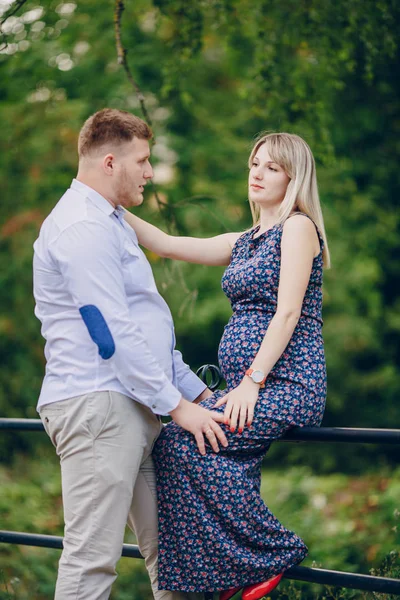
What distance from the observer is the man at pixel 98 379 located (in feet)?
7.74

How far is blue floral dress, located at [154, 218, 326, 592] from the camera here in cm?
243

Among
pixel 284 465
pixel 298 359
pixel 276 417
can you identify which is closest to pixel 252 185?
pixel 298 359

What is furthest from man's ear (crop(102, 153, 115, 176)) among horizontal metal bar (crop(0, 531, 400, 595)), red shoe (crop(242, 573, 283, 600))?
red shoe (crop(242, 573, 283, 600))

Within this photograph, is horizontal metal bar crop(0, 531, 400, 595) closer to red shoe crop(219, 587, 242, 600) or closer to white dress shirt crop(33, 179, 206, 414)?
red shoe crop(219, 587, 242, 600)

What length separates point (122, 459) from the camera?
2.38 meters

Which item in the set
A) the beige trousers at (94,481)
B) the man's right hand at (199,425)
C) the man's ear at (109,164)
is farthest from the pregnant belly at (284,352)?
the man's ear at (109,164)

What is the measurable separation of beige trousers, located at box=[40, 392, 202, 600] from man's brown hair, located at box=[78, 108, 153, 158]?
2.80 feet

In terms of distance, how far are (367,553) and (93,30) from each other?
5983 mm

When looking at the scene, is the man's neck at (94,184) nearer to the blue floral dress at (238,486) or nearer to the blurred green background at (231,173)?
the blue floral dress at (238,486)

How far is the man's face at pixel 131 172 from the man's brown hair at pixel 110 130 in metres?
0.03

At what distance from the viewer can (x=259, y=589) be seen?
247 centimetres

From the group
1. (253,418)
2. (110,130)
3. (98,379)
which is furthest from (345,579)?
(110,130)

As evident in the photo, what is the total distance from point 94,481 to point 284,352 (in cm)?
77

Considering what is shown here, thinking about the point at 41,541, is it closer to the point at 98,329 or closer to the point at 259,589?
the point at 259,589
